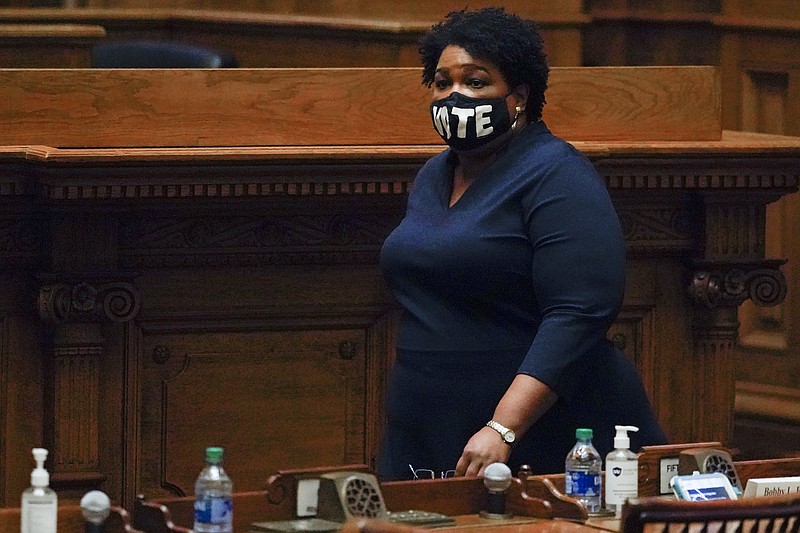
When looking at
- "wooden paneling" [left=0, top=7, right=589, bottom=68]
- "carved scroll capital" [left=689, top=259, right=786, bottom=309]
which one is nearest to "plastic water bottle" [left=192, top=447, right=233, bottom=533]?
"carved scroll capital" [left=689, top=259, right=786, bottom=309]

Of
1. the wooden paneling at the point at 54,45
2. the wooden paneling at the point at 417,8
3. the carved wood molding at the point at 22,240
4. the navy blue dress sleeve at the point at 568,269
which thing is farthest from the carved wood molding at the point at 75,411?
the wooden paneling at the point at 417,8

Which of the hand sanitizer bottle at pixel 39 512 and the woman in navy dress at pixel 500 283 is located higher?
the woman in navy dress at pixel 500 283

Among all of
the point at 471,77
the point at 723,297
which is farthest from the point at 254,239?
the point at 723,297

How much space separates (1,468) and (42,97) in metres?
0.86

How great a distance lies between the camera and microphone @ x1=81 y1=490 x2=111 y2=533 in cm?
258

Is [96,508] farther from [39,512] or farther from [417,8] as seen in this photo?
[417,8]

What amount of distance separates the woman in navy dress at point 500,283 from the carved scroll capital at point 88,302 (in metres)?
0.95

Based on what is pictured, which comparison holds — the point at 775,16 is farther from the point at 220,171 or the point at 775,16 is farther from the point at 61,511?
the point at 61,511

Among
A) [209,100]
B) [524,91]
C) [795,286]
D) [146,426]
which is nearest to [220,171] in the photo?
[209,100]

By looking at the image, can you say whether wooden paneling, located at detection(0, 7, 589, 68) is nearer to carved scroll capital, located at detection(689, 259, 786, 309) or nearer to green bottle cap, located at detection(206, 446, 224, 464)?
carved scroll capital, located at detection(689, 259, 786, 309)

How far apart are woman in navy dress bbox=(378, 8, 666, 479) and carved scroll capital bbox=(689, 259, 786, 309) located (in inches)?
49.9

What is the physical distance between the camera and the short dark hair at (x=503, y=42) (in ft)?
11.3

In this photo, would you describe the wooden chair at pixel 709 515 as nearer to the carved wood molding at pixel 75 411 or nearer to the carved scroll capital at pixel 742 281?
the carved wood molding at pixel 75 411

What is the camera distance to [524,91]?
3.53m
